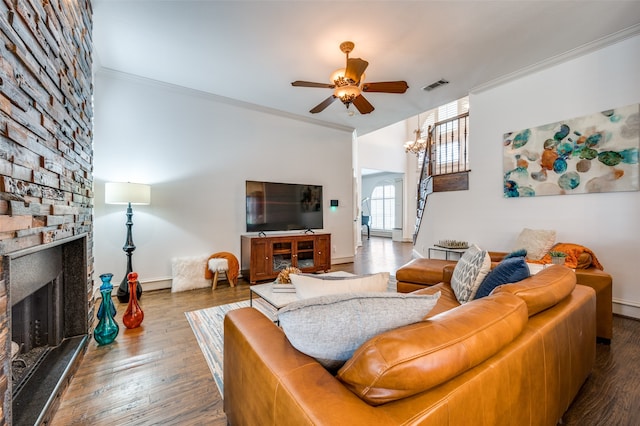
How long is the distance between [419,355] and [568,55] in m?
4.09

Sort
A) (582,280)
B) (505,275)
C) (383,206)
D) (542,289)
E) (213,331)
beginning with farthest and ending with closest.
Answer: (383,206) → (213,331) → (582,280) → (505,275) → (542,289)

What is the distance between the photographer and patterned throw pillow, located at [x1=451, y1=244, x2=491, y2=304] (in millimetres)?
1792

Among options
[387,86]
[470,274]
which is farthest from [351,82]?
[470,274]

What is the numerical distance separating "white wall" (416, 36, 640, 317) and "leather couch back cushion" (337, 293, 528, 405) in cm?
310

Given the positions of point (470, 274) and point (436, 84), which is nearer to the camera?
point (470, 274)

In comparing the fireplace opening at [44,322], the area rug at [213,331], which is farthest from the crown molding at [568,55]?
the fireplace opening at [44,322]

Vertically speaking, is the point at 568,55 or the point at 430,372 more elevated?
the point at 568,55

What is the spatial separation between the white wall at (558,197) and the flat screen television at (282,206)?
2225 mm

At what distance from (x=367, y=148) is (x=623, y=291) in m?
6.49

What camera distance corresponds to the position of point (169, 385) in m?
1.70

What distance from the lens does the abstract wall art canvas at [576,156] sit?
2.74m

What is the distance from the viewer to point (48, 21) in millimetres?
1365

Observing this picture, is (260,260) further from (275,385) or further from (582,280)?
(582,280)

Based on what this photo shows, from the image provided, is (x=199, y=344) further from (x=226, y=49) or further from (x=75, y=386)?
(x=226, y=49)
